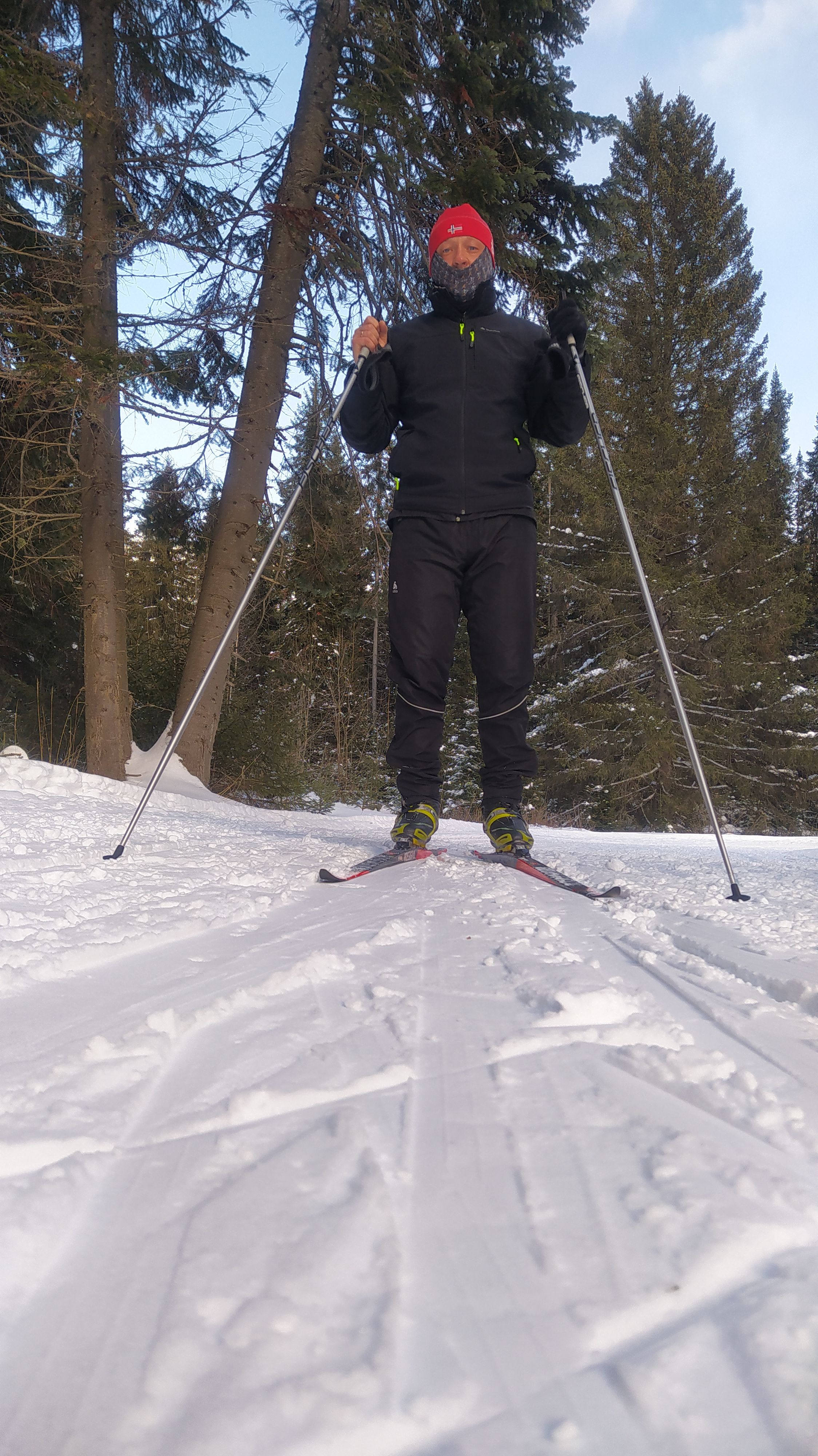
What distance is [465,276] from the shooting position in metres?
2.75

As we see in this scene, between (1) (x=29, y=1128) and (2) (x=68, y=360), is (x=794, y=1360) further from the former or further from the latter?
(2) (x=68, y=360)

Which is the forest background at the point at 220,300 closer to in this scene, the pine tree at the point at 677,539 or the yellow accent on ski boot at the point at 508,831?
the yellow accent on ski boot at the point at 508,831

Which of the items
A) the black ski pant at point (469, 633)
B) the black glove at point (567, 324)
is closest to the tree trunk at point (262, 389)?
the black ski pant at point (469, 633)

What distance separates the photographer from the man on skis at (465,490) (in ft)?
8.75

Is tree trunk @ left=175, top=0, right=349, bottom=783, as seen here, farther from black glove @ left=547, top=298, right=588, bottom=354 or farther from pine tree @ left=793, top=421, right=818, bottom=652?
pine tree @ left=793, top=421, right=818, bottom=652

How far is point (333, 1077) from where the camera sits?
87 cm

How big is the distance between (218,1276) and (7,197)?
304 inches

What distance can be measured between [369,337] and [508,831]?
169 centimetres

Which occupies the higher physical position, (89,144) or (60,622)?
(89,144)

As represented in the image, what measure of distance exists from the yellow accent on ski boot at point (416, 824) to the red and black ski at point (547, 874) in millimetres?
186

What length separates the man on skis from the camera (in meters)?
2.67

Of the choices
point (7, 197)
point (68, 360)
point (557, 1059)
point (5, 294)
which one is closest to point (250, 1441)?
point (557, 1059)

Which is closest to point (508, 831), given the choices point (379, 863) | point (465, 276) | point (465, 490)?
point (379, 863)

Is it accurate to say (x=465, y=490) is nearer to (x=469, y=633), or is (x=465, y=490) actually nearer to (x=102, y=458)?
(x=469, y=633)
